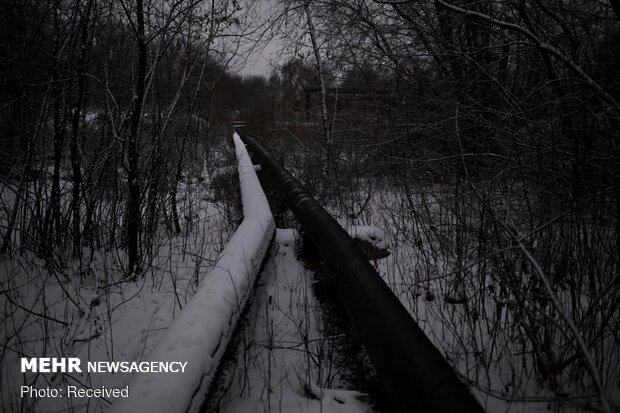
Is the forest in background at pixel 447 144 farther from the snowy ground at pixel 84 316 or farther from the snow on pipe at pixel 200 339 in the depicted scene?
the snow on pipe at pixel 200 339

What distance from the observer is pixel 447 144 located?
288cm

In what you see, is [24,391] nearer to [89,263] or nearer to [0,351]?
[0,351]

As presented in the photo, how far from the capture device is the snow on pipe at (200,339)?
96 centimetres

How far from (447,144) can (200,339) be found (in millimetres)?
2648

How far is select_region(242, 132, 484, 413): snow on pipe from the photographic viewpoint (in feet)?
2.69

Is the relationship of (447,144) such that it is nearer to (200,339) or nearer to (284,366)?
(284,366)

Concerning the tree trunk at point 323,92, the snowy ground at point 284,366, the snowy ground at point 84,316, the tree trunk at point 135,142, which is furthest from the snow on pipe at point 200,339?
the tree trunk at point 323,92

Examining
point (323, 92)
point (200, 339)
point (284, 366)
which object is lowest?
point (284, 366)

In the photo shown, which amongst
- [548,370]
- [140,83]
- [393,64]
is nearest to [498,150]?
[393,64]

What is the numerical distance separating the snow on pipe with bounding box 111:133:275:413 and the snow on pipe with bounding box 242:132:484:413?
1.66ft

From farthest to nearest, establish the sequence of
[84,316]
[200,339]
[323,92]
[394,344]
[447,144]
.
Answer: [323,92], [447,144], [84,316], [200,339], [394,344]

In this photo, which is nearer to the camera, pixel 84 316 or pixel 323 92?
pixel 84 316

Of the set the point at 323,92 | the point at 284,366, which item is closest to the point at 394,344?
the point at 284,366

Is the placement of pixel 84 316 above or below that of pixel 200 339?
below
